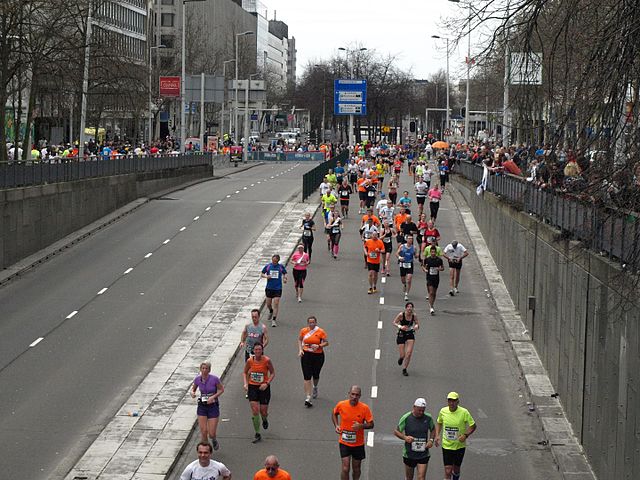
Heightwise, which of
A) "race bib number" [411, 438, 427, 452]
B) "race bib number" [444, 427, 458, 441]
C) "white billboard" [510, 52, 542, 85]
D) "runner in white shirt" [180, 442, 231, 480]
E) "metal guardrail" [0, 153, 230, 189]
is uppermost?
"white billboard" [510, 52, 542, 85]

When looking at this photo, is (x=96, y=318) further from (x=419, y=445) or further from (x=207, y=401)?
(x=419, y=445)

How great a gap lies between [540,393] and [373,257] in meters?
9.12

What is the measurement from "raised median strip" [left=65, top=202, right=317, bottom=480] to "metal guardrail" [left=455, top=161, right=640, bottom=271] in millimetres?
6142

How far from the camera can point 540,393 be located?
64.4ft

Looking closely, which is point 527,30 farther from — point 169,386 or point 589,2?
point 169,386

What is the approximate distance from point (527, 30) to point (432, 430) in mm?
4982

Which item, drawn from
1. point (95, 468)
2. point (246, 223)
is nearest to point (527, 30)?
point (95, 468)

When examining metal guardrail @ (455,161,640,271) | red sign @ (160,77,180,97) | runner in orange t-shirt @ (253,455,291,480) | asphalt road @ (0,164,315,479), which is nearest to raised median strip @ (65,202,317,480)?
asphalt road @ (0,164,315,479)

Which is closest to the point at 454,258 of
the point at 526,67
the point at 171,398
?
the point at 171,398

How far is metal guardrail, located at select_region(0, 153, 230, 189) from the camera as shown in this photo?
32938mm

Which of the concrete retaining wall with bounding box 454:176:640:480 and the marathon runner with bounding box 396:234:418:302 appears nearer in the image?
the concrete retaining wall with bounding box 454:176:640:480

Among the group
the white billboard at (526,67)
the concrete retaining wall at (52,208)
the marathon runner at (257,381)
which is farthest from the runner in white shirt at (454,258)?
the white billboard at (526,67)

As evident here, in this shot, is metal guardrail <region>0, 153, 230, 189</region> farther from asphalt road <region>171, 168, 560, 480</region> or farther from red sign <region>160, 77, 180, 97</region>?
asphalt road <region>171, 168, 560, 480</region>

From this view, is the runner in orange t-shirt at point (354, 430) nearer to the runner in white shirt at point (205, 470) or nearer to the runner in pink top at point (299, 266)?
the runner in white shirt at point (205, 470)
